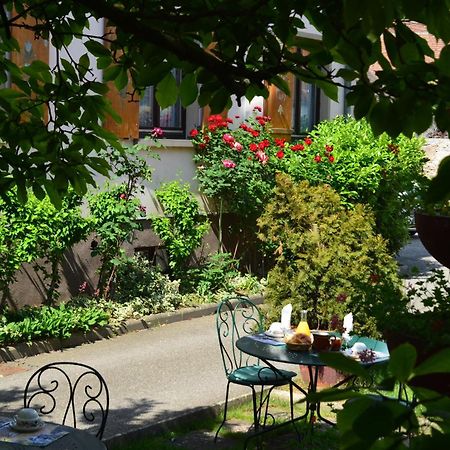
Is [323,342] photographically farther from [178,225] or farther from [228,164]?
[228,164]

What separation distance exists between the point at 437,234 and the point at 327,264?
17.0 feet

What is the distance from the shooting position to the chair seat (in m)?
8.16

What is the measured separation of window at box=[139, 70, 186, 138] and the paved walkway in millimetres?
3529

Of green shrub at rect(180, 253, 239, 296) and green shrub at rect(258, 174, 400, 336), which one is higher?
green shrub at rect(258, 174, 400, 336)

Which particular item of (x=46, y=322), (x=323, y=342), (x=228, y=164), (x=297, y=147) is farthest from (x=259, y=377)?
(x=297, y=147)

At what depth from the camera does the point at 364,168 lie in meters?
16.5

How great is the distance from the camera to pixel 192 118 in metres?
16.2

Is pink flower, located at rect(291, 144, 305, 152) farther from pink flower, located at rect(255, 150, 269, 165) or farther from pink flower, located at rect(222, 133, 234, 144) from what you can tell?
pink flower, located at rect(222, 133, 234, 144)

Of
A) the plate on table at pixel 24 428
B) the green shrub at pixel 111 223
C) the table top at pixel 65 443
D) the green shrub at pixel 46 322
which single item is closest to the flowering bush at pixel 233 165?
the green shrub at pixel 111 223

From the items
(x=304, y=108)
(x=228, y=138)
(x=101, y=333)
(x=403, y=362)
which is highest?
(x=304, y=108)

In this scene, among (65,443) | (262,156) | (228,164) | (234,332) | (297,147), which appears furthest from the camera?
→ (297,147)

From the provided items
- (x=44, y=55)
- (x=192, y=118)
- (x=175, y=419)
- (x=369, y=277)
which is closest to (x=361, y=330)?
(x=369, y=277)

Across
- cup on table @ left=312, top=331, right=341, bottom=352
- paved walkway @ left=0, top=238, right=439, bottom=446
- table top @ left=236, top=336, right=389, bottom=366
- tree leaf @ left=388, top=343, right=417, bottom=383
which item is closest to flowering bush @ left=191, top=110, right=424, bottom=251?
paved walkway @ left=0, top=238, right=439, bottom=446

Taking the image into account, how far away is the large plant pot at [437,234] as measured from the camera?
16.7 ft
